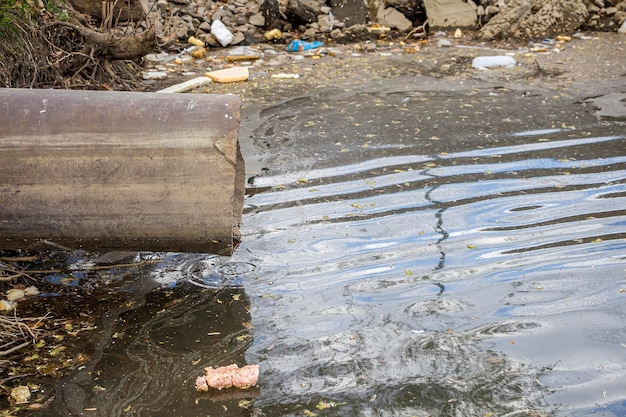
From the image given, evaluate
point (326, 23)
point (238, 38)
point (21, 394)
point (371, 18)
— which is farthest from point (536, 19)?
point (21, 394)

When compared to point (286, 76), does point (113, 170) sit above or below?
above

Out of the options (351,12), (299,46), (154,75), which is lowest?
(154,75)

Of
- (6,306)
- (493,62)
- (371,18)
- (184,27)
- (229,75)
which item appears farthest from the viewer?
(371,18)

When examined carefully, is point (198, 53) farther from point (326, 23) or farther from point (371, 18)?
point (371, 18)

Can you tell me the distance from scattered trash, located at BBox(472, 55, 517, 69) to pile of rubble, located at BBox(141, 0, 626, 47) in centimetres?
128

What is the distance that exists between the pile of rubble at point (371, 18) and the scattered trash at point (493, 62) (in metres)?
1.28

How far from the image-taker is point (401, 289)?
3.72 meters

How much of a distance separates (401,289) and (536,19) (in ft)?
22.9

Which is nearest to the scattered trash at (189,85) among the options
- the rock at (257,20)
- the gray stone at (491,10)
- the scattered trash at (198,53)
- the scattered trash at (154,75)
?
the scattered trash at (154,75)

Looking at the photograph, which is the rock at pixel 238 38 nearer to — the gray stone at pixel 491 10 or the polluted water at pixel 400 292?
the gray stone at pixel 491 10

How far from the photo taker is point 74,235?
350 cm

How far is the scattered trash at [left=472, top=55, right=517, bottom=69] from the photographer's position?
27.2 ft

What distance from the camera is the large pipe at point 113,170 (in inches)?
135

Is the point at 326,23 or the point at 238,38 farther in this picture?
the point at 326,23
